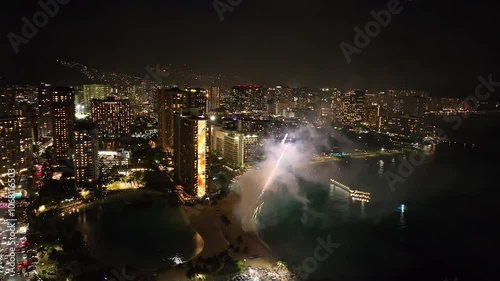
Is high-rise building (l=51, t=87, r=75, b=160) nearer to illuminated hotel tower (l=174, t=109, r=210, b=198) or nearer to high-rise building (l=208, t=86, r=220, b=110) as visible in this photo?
illuminated hotel tower (l=174, t=109, r=210, b=198)

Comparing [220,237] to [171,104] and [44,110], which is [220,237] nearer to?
[171,104]

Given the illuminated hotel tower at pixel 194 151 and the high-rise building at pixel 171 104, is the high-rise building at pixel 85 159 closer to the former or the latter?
the illuminated hotel tower at pixel 194 151

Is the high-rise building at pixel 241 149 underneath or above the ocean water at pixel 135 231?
above

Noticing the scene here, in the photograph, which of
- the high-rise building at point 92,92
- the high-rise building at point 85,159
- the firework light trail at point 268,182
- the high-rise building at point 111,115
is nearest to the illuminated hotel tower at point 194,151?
the firework light trail at point 268,182

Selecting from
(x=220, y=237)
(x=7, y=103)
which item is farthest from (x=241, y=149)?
(x=7, y=103)

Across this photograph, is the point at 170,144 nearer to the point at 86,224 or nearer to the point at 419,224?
the point at 86,224
